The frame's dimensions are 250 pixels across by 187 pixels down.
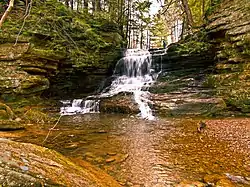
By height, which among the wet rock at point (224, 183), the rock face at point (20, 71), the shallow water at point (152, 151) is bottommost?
the shallow water at point (152, 151)

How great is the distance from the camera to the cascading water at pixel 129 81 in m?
10.5

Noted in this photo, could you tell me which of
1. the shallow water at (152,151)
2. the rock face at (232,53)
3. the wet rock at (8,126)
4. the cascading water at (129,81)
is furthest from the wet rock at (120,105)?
the wet rock at (8,126)

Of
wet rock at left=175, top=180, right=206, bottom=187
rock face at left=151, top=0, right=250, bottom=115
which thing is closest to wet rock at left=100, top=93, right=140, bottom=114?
rock face at left=151, top=0, right=250, bottom=115

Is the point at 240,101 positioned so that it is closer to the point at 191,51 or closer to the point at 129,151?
the point at 191,51

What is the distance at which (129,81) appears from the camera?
13320mm

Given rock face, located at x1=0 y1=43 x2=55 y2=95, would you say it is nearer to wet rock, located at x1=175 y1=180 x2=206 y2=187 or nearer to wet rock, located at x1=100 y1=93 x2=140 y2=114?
wet rock, located at x1=100 y1=93 x2=140 y2=114

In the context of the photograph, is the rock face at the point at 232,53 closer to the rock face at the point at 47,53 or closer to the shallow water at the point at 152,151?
the shallow water at the point at 152,151

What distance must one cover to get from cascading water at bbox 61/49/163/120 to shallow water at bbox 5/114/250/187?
4.35 metres

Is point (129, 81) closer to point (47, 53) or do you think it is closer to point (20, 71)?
point (47, 53)

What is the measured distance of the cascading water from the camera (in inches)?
414

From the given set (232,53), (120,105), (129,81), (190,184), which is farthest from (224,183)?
(129,81)

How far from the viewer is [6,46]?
29.5ft

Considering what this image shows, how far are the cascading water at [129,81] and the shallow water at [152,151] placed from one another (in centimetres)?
435

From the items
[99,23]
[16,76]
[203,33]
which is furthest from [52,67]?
[203,33]
